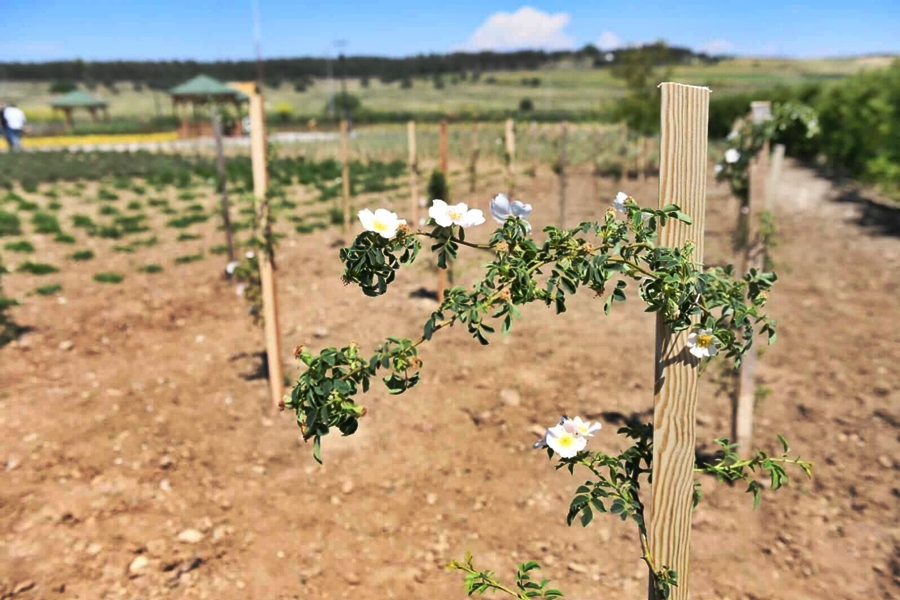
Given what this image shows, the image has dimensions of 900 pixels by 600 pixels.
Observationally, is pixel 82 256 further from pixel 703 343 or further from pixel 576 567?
pixel 703 343

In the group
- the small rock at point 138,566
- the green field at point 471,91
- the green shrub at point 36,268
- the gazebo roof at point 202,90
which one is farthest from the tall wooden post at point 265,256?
the green field at point 471,91

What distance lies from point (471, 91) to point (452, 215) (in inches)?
2479

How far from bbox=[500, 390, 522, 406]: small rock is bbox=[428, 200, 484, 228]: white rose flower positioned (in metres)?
3.15

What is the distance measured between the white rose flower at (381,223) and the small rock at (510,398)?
321 centimetres

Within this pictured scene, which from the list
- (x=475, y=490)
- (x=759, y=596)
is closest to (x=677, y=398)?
(x=759, y=596)

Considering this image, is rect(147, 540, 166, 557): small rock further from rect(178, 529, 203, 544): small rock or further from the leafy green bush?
the leafy green bush

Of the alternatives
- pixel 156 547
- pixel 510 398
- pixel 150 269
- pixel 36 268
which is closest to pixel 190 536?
pixel 156 547

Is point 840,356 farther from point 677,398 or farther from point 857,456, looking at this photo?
point 677,398

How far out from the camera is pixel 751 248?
357 cm

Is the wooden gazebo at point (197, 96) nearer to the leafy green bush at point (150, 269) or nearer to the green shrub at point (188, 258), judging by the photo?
the green shrub at point (188, 258)

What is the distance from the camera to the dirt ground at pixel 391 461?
2932mm

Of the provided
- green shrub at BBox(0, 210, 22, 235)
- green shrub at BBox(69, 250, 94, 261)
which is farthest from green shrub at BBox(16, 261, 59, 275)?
green shrub at BBox(0, 210, 22, 235)

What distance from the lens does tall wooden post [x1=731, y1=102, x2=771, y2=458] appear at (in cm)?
351

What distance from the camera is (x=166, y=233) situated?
9.72 m
